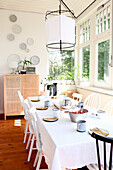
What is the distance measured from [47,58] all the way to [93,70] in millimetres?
1678

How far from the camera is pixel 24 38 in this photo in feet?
17.3

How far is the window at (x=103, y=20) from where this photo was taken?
13.2 feet

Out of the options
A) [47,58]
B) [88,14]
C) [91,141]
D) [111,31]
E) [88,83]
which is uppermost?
[88,14]

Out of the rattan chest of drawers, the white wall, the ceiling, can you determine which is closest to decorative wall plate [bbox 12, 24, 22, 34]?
the white wall

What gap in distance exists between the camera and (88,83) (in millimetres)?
5109

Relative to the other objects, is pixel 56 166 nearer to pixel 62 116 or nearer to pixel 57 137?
pixel 57 137

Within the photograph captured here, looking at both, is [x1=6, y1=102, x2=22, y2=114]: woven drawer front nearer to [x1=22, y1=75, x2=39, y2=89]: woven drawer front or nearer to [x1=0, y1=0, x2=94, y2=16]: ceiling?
[x1=22, y1=75, x2=39, y2=89]: woven drawer front

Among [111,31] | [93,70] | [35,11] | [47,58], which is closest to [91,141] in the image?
[111,31]

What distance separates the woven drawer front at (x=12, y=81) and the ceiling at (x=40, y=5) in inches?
81.8

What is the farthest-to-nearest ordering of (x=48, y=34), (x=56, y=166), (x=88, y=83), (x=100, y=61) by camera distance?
(x=88, y=83), (x=100, y=61), (x=48, y=34), (x=56, y=166)

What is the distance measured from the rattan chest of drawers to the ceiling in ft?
6.63

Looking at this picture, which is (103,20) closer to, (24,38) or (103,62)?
(103,62)

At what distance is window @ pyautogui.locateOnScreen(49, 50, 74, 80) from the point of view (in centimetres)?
573

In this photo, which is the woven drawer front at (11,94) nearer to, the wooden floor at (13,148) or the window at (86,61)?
the wooden floor at (13,148)
